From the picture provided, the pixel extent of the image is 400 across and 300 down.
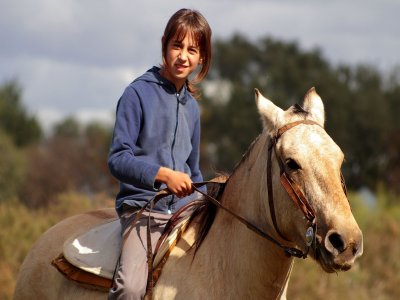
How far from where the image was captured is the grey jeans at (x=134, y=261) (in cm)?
483

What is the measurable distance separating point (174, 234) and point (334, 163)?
112 centimetres

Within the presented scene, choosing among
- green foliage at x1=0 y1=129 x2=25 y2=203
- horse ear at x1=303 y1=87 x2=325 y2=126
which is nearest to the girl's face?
horse ear at x1=303 y1=87 x2=325 y2=126

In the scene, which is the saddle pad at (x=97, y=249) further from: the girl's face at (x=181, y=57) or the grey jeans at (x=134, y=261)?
the girl's face at (x=181, y=57)

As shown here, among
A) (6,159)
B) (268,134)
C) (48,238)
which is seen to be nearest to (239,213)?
(268,134)

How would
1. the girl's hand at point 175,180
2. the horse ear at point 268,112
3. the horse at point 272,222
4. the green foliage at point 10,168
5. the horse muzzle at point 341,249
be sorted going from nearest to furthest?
the horse muzzle at point 341,249, the horse at point 272,222, the horse ear at point 268,112, the girl's hand at point 175,180, the green foliage at point 10,168

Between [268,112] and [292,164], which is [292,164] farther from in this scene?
[268,112]

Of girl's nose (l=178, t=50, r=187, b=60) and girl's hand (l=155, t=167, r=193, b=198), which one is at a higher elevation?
girl's nose (l=178, t=50, r=187, b=60)

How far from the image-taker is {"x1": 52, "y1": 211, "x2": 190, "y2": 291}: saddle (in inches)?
195

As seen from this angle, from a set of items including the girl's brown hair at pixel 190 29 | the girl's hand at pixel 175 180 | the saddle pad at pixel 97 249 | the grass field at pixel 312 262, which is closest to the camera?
the girl's hand at pixel 175 180

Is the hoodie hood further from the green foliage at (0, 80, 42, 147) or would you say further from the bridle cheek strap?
the green foliage at (0, 80, 42, 147)

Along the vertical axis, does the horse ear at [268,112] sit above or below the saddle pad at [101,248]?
above

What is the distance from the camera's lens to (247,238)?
4.75 meters

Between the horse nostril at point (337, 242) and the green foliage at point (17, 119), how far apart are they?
42933 mm

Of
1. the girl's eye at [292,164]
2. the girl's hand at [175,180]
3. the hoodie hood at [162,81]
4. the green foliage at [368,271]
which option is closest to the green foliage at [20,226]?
the green foliage at [368,271]
